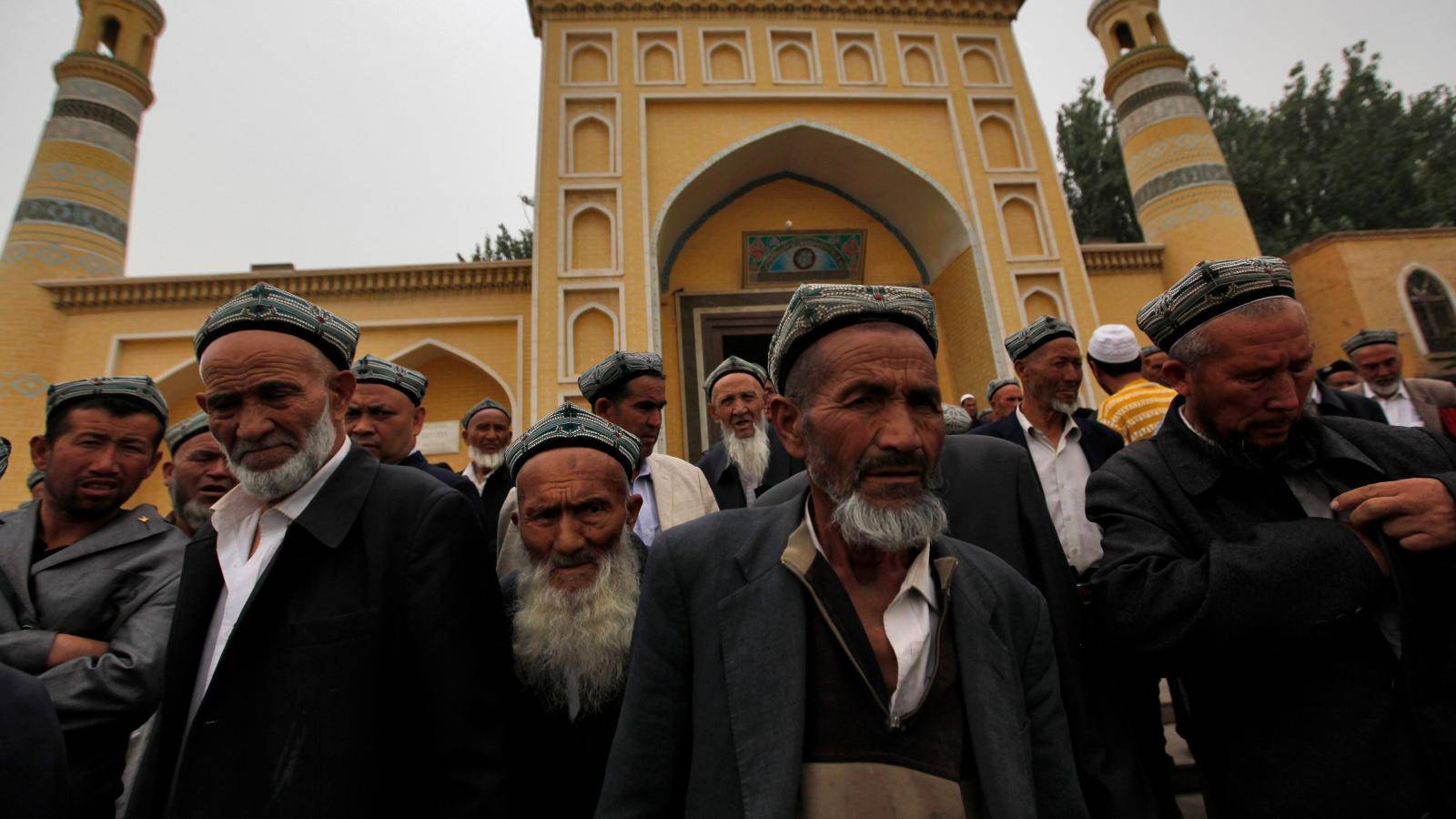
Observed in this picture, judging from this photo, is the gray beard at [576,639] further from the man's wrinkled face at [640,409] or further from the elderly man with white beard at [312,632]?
the man's wrinkled face at [640,409]

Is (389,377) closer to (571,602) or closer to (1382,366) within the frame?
(571,602)

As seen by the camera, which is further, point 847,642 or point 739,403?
point 739,403

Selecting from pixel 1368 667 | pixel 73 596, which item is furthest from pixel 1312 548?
pixel 73 596

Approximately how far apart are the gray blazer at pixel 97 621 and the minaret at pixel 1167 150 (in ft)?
42.4

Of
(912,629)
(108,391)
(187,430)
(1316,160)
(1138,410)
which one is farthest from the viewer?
(1316,160)

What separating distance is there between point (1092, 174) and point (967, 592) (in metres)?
23.0

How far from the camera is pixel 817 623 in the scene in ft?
3.78

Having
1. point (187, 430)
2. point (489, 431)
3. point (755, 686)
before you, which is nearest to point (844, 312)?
point (755, 686)

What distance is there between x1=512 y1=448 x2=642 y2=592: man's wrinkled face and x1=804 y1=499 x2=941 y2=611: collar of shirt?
893 millimetres

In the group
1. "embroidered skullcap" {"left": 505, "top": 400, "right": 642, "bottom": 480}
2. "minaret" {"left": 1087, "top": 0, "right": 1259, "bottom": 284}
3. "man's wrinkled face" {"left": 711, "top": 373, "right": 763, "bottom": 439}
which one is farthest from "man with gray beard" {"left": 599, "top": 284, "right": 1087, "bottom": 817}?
"minaret" {"left": 1087, "top": 0, "right": 1259, "bottom": 284}

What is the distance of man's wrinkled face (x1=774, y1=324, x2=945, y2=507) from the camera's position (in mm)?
1195

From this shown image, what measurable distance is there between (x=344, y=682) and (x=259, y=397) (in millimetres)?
679

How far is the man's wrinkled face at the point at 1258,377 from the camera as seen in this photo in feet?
4.62

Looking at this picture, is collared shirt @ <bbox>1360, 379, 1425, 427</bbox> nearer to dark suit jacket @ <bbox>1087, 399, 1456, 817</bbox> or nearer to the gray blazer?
dark suit jacket @ <bbox>1087, 399, 1456, 817</bbox>
